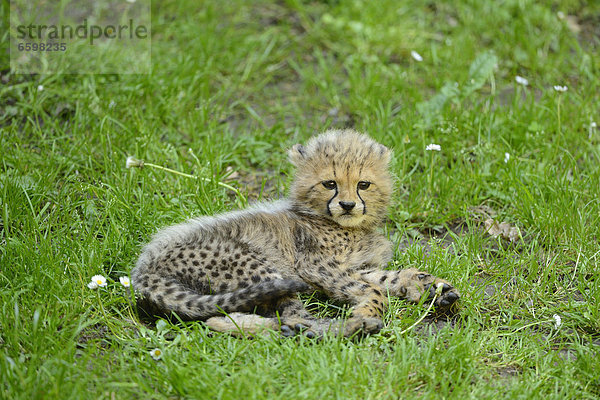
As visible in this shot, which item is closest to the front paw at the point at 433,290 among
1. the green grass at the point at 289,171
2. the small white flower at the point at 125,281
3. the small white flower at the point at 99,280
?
the green grass at the point at 289,171

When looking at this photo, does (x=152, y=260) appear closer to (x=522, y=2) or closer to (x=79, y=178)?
(x=79, y=178)

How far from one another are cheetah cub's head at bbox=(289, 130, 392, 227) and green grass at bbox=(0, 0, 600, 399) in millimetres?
457

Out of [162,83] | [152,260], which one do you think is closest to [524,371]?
[152,260]

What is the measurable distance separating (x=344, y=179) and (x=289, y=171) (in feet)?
4.06

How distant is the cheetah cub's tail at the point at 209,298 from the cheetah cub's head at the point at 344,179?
2.22 feet

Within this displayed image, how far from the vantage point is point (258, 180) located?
5438 mm

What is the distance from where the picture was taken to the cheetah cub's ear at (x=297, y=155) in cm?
441

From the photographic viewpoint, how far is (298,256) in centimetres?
408

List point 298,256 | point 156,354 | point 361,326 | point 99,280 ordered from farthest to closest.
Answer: point 298,256
point 99,280
point 361,326
point 156,354

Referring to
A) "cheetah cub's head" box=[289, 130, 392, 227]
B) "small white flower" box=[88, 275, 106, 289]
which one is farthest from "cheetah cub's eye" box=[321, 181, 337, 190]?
"small white flower" box=[88, 275, 106, 289]

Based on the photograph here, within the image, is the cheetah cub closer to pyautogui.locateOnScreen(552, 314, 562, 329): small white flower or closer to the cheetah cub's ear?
the cheetah cub's ear

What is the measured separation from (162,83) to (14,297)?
2762mm

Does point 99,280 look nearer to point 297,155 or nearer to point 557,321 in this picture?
point 297,155

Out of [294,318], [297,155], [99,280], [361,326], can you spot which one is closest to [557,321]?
[361,326]
